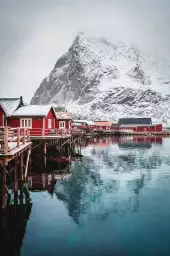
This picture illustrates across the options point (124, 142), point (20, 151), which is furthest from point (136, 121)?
point (20, 151)

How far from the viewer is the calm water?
12.1 m

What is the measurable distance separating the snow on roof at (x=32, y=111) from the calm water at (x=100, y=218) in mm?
13656

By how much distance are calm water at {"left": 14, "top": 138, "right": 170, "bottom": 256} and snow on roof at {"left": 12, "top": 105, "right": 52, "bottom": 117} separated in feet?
44.8

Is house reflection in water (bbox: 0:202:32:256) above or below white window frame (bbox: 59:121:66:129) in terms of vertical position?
below

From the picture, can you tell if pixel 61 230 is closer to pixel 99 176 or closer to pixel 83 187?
pixel 83 187

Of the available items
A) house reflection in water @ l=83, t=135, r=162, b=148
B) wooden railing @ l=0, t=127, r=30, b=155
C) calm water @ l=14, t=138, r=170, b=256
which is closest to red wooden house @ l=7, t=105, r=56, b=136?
calm water @ l=14, t=138, r=170, b=256

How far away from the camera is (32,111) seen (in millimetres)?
38562

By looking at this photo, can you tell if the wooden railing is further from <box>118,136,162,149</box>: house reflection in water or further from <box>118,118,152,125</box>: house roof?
<box>118,118,152,125</box>: house roof

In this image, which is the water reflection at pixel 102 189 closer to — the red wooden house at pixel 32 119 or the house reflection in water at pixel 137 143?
the red wooden house at pixel 32 119

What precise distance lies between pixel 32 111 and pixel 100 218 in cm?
2558

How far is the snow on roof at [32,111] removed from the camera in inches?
1495

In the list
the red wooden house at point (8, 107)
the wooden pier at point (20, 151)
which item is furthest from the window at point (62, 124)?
the red wooden house at point (8, 107)

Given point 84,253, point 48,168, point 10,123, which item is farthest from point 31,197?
point 10,123

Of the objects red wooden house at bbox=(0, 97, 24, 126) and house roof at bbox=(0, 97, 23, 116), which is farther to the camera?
house roof at bbox=(0, 97, 23, 116)
